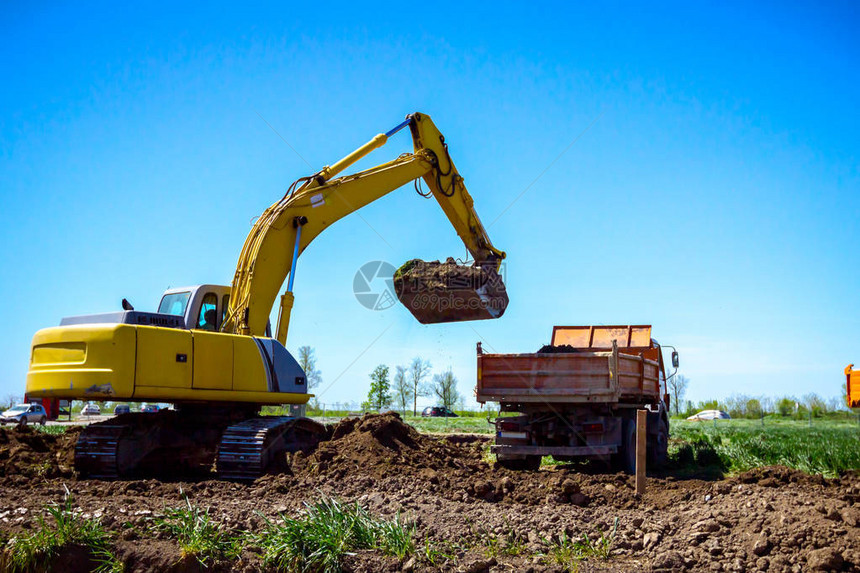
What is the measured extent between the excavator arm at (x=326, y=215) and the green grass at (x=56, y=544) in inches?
201

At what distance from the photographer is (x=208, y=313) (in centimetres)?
1296

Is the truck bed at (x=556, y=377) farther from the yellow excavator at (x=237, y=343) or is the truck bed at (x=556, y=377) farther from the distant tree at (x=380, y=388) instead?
the distant tree at (x=380, y=388)

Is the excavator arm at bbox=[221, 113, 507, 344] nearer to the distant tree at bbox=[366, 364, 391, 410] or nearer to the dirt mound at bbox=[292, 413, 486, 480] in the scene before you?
the dirt mound at bbox=[292, 413, 486, 480]

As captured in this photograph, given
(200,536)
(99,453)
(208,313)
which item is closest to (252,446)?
(99,453)

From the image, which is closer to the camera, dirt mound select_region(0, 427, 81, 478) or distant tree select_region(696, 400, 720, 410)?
dirt mound select_region(0, 427, 81, 478)

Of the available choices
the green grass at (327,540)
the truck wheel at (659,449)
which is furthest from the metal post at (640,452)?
the truck wheel at (659,449)

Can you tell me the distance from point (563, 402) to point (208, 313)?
21.5 ft

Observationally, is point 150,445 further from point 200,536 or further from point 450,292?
point 450,292

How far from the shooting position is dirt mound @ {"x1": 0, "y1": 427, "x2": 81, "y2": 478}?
39.3 feet

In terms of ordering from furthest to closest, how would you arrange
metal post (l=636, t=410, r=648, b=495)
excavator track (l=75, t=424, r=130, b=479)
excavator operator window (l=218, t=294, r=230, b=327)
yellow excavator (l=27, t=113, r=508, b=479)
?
1. excavator operator window (l=218, t=294, r=230, b=327)
2. excavator track (l=75, t=424, r=130, b=479)
3. yellow excavator (l=27, t=113, r=508, b=479)
4. metal post (l=636, t=410, r=648, b=495)

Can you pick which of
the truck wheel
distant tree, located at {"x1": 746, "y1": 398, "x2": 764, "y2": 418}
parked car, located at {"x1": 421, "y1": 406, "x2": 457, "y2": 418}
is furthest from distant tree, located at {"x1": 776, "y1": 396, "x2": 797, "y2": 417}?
the truck wheel

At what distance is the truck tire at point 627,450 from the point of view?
13.2 m

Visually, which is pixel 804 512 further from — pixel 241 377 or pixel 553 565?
pixel 241 377

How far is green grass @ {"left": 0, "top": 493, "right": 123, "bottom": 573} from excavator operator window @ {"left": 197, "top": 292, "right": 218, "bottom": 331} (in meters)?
5.52
